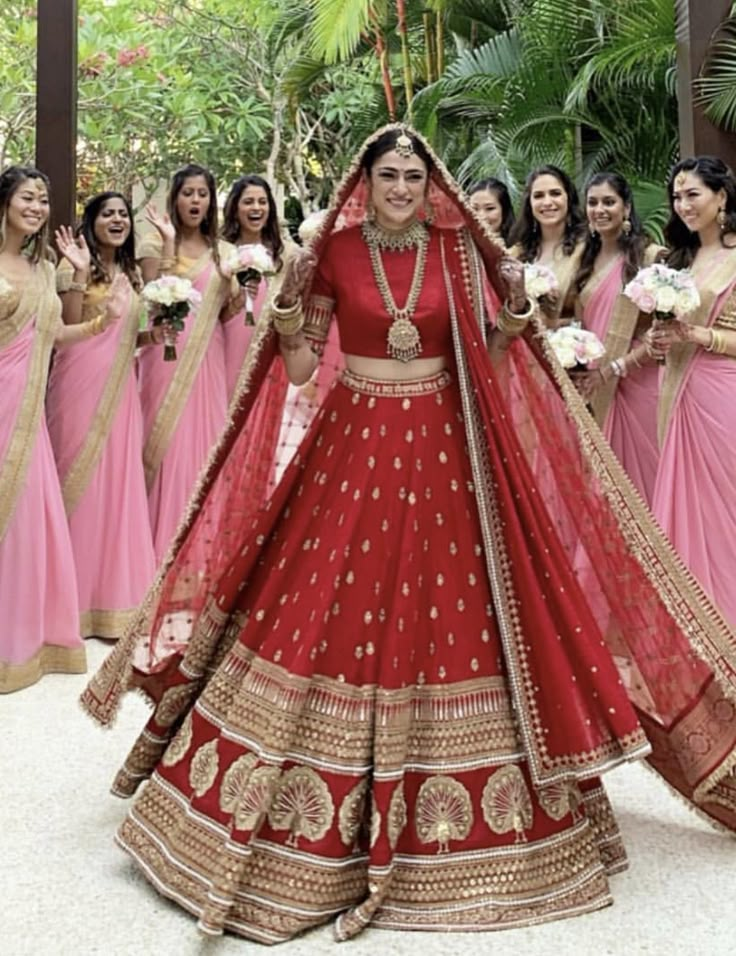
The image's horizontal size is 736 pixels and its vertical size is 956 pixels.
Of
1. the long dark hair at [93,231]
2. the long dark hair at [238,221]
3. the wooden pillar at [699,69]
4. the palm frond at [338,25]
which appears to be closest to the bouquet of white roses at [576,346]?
the wooden pillar at [699,69]

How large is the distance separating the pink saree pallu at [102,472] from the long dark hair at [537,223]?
5.64 ft

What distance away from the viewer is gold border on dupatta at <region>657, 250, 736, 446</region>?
3479 mm

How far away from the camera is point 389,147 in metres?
2.26

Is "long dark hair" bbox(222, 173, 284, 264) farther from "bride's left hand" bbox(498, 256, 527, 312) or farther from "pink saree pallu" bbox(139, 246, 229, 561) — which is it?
"bride's left hand" bbox(498, 256, 527, 312)

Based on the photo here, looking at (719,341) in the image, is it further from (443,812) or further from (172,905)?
(172,905)

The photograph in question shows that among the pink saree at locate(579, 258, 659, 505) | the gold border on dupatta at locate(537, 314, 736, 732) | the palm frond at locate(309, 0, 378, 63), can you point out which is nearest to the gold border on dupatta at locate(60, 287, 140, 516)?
the pink saree at locate(579, 258, 659, 505)

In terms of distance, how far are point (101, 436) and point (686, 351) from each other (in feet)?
7.64

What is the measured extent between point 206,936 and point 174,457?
287 centimetres

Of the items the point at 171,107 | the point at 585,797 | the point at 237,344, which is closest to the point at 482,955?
the point at 585,797

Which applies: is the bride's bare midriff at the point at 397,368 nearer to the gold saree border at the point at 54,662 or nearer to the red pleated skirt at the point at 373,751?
the red pleated skirt at the point at 373,751

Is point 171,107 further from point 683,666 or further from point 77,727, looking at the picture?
point 683,666

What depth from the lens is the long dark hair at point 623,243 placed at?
4.03 m

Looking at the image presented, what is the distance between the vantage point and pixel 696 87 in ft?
14.4

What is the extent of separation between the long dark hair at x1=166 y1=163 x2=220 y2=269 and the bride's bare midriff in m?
2.46
